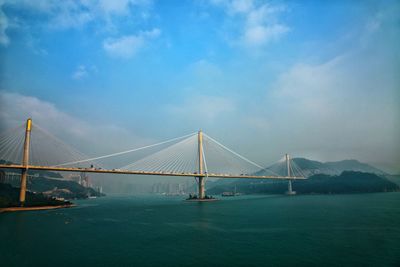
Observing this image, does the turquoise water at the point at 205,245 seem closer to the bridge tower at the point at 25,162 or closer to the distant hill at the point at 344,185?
the bridge tower at the point at 25,162

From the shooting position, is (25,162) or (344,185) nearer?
(25,162)

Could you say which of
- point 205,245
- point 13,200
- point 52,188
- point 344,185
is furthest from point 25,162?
point 344,185

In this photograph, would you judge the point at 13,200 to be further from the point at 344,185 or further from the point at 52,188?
the point at 344,185

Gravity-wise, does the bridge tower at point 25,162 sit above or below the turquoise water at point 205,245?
above

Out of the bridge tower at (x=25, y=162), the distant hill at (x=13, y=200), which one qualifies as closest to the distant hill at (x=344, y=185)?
the distant hill at (x=13, y=200)

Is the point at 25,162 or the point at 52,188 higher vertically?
the point at 25,162

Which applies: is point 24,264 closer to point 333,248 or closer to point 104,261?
point 104,261

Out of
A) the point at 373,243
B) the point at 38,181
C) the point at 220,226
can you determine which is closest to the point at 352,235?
the point at 373,243

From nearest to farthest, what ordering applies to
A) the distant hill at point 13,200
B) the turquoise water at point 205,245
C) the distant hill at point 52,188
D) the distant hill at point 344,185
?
the turquoise water at point 205,245 → the distant hill at point 13,200 → the distant hill at point 344,185 → the distant hill at point 52,188

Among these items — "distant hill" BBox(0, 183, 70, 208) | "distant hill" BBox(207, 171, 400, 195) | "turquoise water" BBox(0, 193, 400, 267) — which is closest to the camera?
"turquoise water" BBox(0, 193, 400, 267)

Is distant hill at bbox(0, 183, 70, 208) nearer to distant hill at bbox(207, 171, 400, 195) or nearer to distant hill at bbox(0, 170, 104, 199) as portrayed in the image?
distant hill at bbox(0, 170, 104, 199)

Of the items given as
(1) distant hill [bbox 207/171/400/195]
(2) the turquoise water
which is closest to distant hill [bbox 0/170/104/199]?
(1) distant hill [bbox 207/171/400/195]
